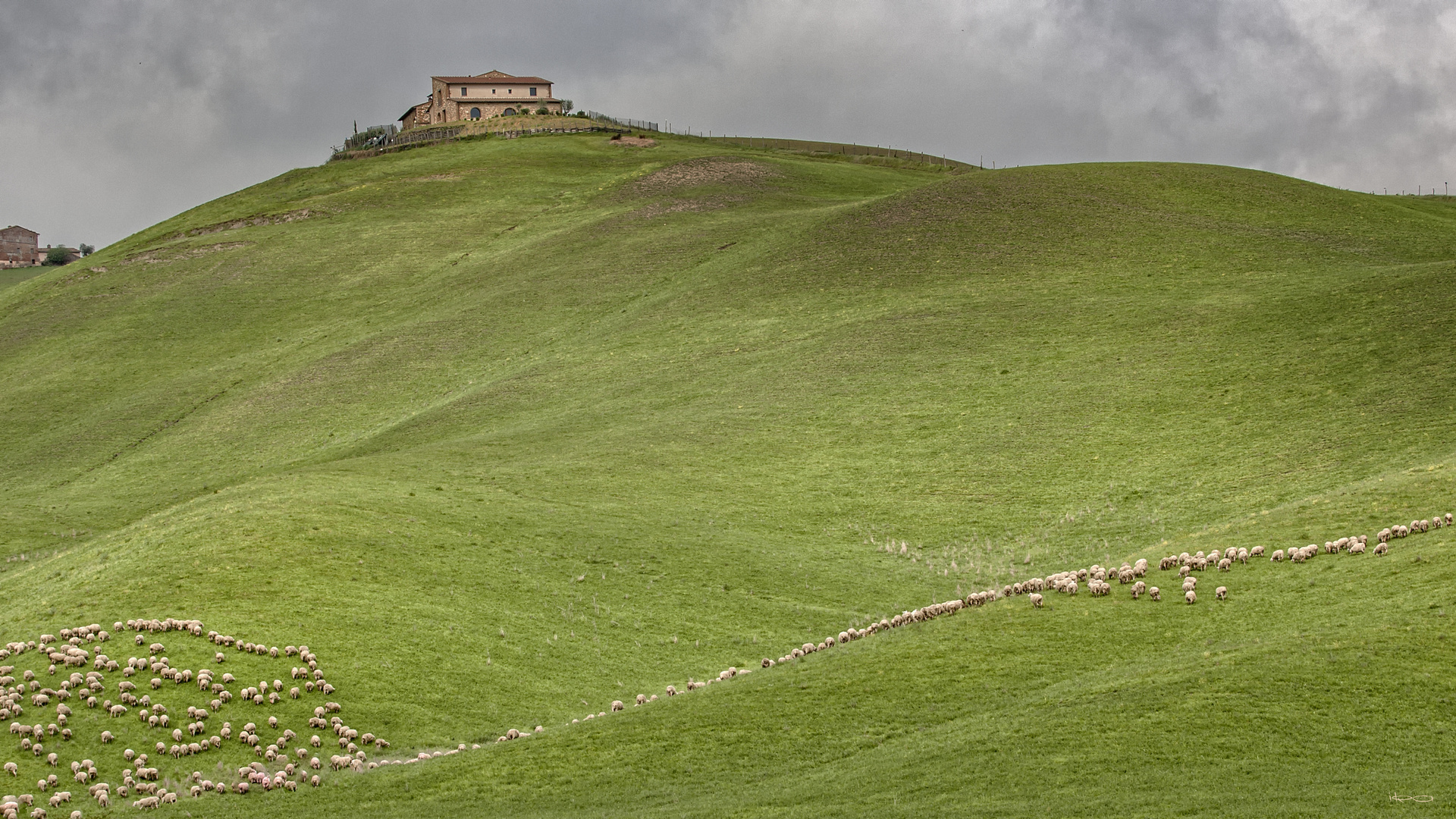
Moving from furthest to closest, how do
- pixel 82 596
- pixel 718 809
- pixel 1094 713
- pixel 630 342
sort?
pixel 630 342
pixel 82 596
pixel 1094 713
pixel 718 809

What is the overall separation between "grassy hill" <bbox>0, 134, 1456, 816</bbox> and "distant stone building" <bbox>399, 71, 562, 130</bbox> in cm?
5623

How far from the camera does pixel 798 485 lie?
139 ft

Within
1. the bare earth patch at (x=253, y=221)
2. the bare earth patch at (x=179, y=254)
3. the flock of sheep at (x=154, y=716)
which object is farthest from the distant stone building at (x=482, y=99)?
the flock of sheep at (x=154, y=716)

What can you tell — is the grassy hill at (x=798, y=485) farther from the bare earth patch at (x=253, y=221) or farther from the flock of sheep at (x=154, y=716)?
the bare earth patch at (x=253, y=221)

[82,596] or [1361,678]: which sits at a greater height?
[82,596]

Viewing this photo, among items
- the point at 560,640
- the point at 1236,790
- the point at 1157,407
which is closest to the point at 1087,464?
the point at 1157,407

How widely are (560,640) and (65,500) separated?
32248 millimetres

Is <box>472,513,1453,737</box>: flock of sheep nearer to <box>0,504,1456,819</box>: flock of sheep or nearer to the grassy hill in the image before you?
<box>0,504,1456,819</box>: flock of sheep

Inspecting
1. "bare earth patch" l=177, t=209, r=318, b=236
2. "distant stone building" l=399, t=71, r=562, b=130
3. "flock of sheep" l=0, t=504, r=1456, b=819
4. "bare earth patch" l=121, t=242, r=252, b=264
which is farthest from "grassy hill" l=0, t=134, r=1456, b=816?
"distant stone building" l=399, t=71, r=562, b=130

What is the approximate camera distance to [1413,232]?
71188 millimetres

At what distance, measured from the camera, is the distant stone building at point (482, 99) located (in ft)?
477

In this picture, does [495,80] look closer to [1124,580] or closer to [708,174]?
[708,174]

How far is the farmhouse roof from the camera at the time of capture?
14662cm

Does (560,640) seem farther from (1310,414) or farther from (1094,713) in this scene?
(1310,414)
